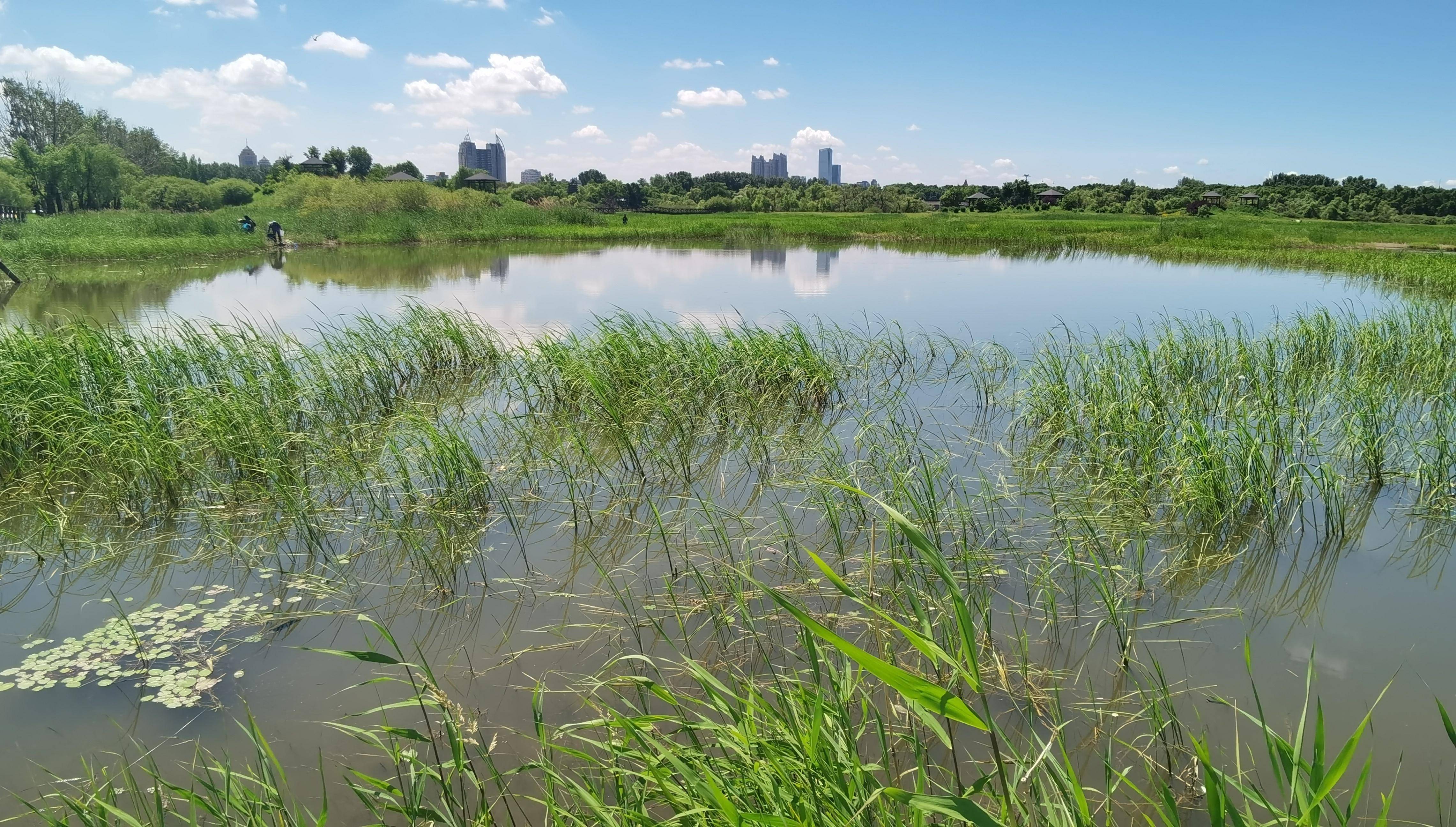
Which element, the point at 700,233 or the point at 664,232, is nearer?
the point at 664,232

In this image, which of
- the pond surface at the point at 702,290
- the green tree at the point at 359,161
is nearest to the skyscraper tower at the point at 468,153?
the green tree at the point at 359,161

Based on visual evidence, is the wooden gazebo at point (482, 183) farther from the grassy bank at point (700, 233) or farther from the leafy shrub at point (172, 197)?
the leafy shrub at point (172, 197)

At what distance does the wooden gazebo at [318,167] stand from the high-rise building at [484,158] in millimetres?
48422

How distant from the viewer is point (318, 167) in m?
51.1

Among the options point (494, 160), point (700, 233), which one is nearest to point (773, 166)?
point (494, 160)

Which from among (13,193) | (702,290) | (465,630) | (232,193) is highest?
(232,193)

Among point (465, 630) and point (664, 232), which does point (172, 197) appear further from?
point (465, 630)

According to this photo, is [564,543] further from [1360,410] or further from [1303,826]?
[1360,410]

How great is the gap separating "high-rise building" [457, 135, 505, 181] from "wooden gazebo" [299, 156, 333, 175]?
48422mm

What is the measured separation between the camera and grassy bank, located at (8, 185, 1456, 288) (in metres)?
18.8

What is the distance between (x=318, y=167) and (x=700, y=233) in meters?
34.8

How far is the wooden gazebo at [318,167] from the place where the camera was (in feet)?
165

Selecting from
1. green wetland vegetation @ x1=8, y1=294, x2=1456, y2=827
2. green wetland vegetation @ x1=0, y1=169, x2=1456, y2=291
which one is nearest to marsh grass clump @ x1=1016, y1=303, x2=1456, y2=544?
green wetland vegetation @ x1=8, y1=294, x2=1456, y2=827

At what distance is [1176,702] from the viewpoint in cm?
279
